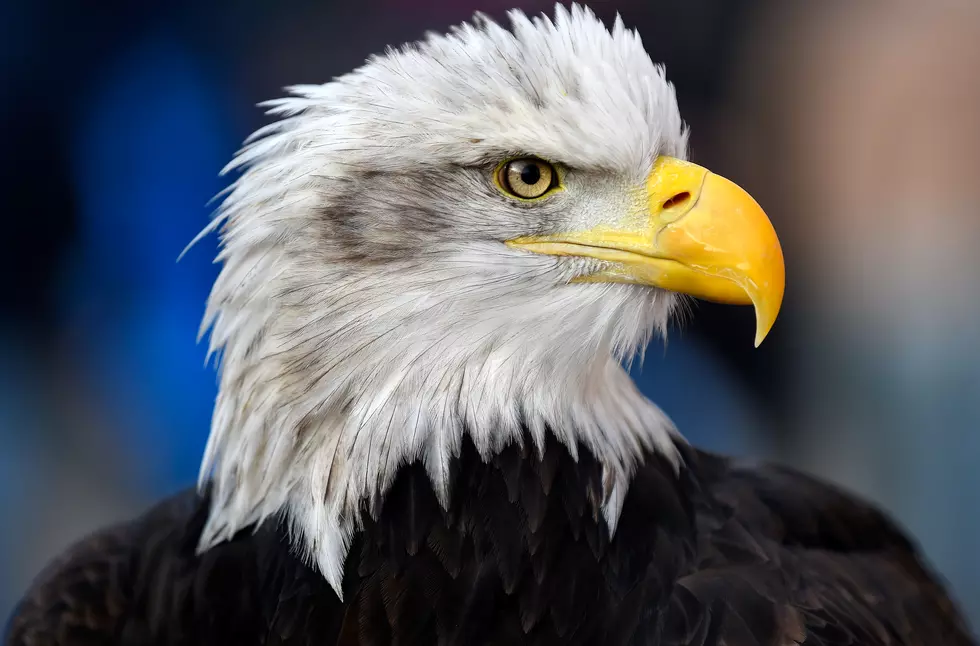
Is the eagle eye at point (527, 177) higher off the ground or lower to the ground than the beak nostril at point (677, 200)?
higher

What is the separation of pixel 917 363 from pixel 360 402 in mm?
1807

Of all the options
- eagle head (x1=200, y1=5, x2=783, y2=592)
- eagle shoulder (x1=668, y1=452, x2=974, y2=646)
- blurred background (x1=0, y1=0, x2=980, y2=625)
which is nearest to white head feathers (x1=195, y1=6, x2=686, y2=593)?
eagle head (x1=200, y1=5, x2=783, y2=592)

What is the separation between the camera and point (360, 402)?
0.93 meters

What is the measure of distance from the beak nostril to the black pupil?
0.47 feet

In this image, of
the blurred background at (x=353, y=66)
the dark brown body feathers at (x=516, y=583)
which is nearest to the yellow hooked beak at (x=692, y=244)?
the dark brown body feathers at (x=516, y=583)

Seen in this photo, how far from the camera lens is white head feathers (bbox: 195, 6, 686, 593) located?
90cm

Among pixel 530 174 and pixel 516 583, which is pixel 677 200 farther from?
pixel 516 583

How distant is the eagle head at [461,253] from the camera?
2.93 feet

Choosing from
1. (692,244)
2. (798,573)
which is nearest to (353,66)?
(692,244)

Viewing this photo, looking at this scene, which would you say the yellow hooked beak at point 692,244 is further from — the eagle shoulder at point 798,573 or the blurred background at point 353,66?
the blurred background at point 353,66

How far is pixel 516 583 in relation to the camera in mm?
936

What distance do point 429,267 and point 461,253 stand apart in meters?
0.04

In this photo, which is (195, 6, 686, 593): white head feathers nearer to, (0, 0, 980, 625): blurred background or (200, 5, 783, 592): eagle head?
(200, 5, 783, 592): eagle head

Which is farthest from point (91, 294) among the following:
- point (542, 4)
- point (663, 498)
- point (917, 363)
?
point (917, 363)
